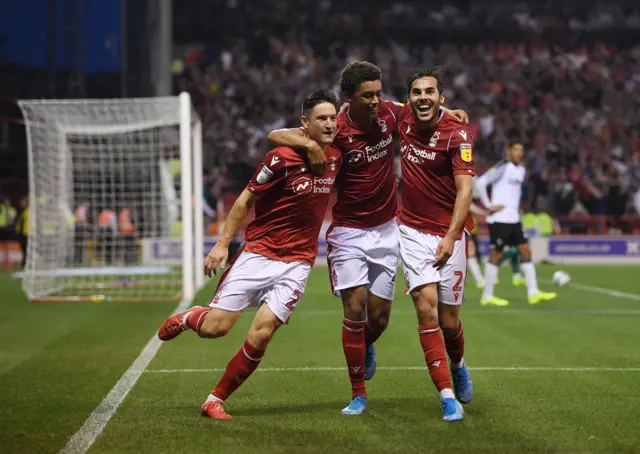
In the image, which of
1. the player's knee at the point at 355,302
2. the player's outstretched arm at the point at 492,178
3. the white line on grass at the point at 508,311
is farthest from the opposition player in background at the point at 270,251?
the player's outstretched arm at the point at 492,178

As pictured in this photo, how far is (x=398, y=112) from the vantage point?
6449 millimetres

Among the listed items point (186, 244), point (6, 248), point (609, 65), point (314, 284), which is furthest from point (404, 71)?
point (186, 244)

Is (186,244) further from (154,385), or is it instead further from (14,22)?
(14,22)

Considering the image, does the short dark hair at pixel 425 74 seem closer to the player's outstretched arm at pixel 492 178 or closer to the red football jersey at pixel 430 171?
the red football jersey at pixel 430 171

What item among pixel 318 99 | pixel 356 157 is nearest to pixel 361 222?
pixel 356 157

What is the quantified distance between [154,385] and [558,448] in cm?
331

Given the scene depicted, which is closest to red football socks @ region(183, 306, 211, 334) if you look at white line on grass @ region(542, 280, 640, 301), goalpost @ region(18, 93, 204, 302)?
goalpost @ region(18, 93, 204, 302)

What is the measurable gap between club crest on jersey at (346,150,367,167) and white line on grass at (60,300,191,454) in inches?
87.4

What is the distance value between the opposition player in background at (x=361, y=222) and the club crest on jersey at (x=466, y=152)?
53 cm

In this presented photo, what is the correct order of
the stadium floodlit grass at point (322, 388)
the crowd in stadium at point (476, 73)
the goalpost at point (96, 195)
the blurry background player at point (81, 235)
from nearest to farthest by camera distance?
the stadium floodlit grass at point (322, 388)
the goalpost at point (96, 195)
the blurry background player at point (81, 235)
the crowd in stadium at point (476, 73)

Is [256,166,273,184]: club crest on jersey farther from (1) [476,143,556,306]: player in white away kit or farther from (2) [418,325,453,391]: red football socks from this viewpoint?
(1) [476,143,556,306]: player in white away kit

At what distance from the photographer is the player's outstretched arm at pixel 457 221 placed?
5.92m

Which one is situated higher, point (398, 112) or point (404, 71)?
point (404, 71)

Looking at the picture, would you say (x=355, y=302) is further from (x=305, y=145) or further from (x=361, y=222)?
(x=305, y=145)
